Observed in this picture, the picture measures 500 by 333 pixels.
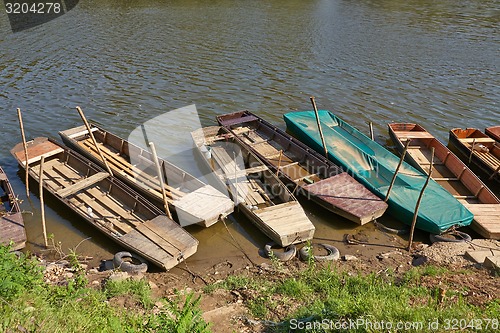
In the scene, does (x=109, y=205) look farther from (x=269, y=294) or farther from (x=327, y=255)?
(x=327, y=255)

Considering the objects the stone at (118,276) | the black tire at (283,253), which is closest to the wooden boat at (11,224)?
the stone at (118,276)

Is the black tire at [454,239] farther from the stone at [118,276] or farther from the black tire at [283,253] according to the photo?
the stone at [118,276]

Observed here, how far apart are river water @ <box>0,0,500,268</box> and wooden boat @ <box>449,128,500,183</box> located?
57.7 inches

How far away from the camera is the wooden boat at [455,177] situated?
12602 mm

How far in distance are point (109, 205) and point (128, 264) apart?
320 cm

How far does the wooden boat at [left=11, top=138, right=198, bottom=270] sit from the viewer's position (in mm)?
11367

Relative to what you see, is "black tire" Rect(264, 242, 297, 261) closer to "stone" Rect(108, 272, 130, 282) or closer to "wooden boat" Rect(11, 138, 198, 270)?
"wooden boat" Rect(11, 138, 198, 270)

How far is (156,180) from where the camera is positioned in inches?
586

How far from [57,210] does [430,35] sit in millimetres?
29034

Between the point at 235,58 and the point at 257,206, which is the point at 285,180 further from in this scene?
the point at 235,58

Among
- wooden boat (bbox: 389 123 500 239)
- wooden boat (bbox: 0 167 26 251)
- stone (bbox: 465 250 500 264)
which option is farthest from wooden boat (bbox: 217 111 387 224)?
wooden boat (bbox: 0 167 26 251)

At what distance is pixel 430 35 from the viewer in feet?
102

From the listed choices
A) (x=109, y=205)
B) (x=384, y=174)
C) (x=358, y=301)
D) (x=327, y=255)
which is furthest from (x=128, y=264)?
(x=384, y=174)

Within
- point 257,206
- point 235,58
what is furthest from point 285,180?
point 235,58
